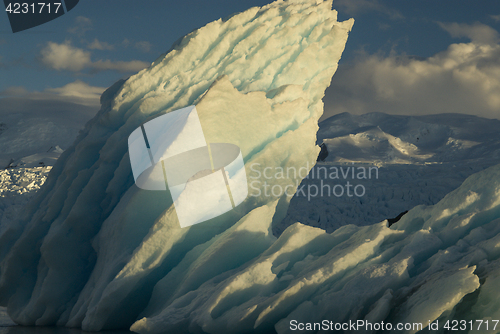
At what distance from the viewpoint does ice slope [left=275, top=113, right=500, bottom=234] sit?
15.9 metres

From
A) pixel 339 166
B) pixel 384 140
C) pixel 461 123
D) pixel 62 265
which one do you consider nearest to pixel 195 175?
pixel 62 265

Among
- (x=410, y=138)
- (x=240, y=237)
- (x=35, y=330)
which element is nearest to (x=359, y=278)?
(x=240, y=237)

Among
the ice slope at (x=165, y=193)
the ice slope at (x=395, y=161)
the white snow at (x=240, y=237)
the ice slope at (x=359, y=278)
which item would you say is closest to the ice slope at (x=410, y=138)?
the ice slope at (x=395, y=161)

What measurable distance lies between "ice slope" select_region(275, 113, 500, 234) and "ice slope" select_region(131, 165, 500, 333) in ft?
34.2

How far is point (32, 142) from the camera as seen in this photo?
5131 cm

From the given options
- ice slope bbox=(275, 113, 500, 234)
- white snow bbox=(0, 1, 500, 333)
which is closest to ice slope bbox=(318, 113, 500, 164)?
ice slope bbox=(275, 113, 500, 234)

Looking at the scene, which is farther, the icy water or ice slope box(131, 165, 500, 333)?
→ the icy water

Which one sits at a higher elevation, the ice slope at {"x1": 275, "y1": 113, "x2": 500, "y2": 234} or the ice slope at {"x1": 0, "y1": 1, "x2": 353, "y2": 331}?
the ice slope at {"x1": 0, "y1": 1, "x2": 353, "y2": 331}

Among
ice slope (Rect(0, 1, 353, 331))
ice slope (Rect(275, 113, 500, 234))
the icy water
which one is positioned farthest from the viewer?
ice slope (Rect(275, 113, 500, 234))

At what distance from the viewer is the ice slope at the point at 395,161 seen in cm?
1593

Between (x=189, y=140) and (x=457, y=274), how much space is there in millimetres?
3993

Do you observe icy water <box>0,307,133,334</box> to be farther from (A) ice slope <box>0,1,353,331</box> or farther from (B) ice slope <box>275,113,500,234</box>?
(B) ice slope <box>275,113,500,234</box>

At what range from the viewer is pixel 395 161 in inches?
993

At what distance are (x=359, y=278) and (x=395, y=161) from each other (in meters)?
22.8
